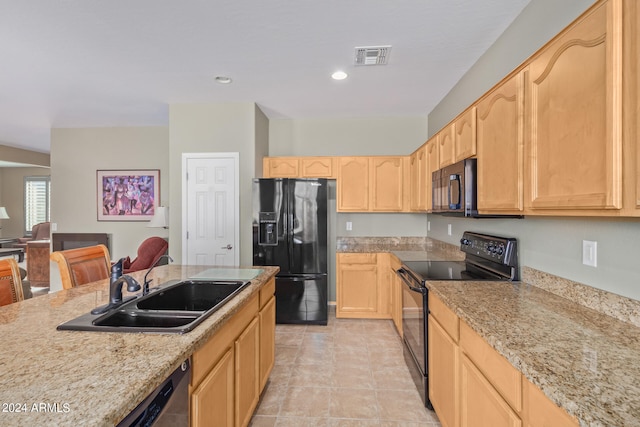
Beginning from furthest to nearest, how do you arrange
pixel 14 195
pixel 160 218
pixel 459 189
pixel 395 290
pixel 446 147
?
pixel 14 195 → pixel 160 218 → pixel 395 290 → pixel 446 147 → pixel 459 189

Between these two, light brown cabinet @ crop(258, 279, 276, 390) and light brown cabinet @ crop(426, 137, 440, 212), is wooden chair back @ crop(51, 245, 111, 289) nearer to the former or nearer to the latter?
light brown cabinet @ crop(258, 279, 276, 390)

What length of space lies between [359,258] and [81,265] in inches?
106

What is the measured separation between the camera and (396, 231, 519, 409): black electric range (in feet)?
6.68

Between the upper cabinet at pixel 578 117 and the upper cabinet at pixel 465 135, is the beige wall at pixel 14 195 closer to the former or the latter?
the upper cabinet at pixel 465 135

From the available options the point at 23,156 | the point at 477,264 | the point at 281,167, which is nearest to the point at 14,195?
the point at 23,156

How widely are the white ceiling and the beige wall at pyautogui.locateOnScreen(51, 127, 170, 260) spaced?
92 centimetres

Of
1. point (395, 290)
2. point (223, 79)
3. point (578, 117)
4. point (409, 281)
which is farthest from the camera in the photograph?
point (395, 290)

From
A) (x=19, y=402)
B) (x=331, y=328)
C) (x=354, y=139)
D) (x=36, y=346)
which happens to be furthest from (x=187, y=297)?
(x=354, y=139)

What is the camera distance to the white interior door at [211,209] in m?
3.72

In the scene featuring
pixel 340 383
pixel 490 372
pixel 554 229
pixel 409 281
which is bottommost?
pixel 340 383

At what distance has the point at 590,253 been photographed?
57.1 inches

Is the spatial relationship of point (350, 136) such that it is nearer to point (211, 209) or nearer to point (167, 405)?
point (211, 209)

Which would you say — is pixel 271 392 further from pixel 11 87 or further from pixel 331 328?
pixel 11 87

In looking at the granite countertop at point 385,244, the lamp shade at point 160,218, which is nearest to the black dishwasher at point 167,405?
the granite countertop at point 385,244
